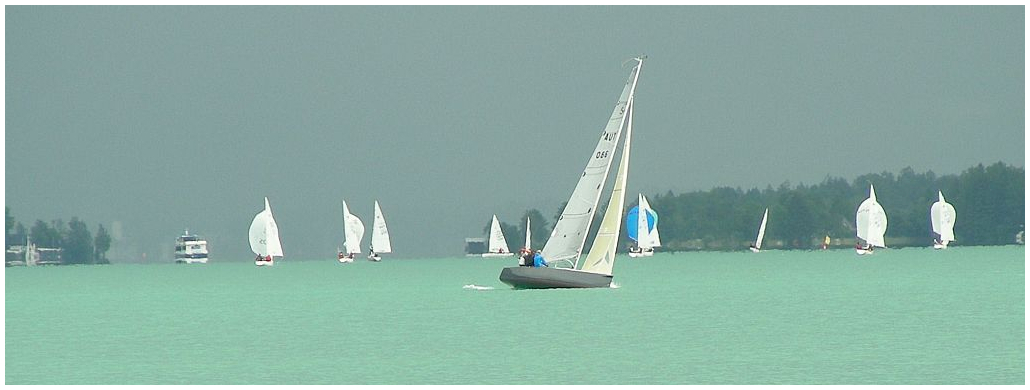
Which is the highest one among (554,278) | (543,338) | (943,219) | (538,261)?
(943,219)

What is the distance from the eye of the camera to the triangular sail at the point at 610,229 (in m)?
57.7

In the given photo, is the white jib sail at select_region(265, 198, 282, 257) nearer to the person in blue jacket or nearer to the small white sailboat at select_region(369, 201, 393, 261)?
the small white sailboat at select_region(369, 201, 393, 261)

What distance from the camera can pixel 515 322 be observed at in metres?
47.5

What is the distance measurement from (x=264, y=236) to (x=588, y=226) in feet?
297

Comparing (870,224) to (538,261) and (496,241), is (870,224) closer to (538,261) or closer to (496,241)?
(496,241)

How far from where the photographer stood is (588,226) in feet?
190

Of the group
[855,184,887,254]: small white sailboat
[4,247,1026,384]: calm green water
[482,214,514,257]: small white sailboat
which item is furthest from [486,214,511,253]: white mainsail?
[4,247,1026,384]: calm green water

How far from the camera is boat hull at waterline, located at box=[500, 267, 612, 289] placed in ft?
188

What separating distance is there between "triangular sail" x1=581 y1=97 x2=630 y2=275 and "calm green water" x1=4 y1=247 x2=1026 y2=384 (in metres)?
1.09

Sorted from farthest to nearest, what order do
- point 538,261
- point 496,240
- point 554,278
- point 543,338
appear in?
1. point 496,240
2. point 538,261
3. point 554,278
4. point 543,338

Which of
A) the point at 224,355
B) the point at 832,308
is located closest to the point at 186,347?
the point at 224,355

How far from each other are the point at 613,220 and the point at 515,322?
1163 cm

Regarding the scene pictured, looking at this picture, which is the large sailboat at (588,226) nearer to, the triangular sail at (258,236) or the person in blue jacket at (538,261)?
the person in blue jacket at (538,261)

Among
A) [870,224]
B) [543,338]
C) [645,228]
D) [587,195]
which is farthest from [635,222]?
[543,338]
